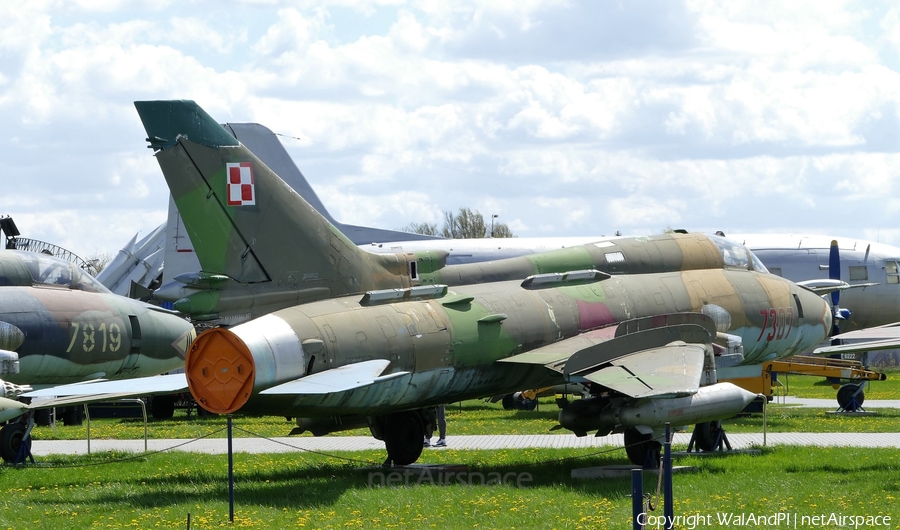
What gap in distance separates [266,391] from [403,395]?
263 centimetres

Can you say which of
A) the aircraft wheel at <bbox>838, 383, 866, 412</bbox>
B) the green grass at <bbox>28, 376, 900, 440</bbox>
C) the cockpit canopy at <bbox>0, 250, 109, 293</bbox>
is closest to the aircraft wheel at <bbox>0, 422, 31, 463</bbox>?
the cockpit canopy at <bbox>0, 250, 109, 293</bbox>

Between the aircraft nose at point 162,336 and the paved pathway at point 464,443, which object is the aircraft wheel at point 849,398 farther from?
the aircraft nose at point 162,336

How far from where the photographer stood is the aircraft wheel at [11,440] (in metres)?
18.1

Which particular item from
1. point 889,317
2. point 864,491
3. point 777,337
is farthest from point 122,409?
point 889,317

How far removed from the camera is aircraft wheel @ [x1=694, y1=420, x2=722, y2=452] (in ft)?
60.7

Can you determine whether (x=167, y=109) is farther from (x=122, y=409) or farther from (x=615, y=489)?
(x=122, y=409)

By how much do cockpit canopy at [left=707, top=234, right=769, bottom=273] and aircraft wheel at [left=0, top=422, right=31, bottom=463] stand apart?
1243cm

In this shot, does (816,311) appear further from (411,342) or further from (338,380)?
(338,380)

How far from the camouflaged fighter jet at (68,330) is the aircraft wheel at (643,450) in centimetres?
791

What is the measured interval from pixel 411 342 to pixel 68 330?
810 cm

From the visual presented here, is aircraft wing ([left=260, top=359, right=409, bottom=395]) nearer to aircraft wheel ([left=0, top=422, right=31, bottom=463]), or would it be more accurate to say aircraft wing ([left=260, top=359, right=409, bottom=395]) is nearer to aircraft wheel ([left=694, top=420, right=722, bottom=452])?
aircraft wheel ([left=694, top=420, right=722, bottom=452])

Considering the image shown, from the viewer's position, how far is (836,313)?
26.9 metres

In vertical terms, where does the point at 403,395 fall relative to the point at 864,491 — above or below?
above

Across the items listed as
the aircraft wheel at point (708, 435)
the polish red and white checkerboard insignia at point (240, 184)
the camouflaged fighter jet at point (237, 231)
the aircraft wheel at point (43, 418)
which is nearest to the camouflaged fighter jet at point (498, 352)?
the camouflaged fighter jet at point (237, 231)
